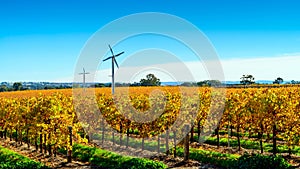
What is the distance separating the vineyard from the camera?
25.7 m

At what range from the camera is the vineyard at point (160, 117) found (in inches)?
1012

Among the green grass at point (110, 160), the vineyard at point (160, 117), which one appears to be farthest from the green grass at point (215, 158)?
the green grass at point (110, 160)

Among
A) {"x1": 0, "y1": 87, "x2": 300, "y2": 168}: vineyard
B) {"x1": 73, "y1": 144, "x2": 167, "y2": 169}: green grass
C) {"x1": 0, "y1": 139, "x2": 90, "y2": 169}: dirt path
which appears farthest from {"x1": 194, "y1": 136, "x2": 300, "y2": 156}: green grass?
{"x1": 0, "y1": 139, "x2": 90, "y2": 169}: dirt path

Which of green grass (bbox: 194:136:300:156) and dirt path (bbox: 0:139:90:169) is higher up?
green grass (bbox: 194:136:300:156)

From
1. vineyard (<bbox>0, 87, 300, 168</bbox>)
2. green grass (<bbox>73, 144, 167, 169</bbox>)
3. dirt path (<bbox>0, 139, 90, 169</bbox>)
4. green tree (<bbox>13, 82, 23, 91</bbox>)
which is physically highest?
green tree (<bbox>13, 82, 23, 91</bbox>)

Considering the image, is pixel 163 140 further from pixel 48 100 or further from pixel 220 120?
pixel 48 100

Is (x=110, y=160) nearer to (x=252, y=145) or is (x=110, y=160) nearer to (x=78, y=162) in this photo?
(x=78, y=162)

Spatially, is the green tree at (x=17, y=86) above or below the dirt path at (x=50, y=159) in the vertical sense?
above

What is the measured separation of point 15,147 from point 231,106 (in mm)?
20612

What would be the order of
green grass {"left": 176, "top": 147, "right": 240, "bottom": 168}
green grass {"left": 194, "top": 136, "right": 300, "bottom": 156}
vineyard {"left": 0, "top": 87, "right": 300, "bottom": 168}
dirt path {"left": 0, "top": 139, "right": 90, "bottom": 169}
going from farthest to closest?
green grass {"left": 194, "top": 136, "right": 300, "bottom": 156}, vineyard {"left": 0, "top": 87, "right": 300, "bottom": 168}, dirt path {"left": 0, "top": 139, "right": 90, "bottom": 169}, green grass {"left": 176, "top": 147, "right": 240, "bottom": 168}

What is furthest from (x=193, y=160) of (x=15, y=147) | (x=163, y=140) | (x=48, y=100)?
(x=15, y=147)

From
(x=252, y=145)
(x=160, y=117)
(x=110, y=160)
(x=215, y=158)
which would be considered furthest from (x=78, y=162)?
(x=252, y=145)

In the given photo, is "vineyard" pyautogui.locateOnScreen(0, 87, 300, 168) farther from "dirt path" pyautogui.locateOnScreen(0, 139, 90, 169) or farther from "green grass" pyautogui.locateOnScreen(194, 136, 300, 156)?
"dirt path" pyautogui.locateOnScreen(0, 139, 90, 169)

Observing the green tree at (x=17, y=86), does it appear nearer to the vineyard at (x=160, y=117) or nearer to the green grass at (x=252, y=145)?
the vineyard at (x=160, y=117)
